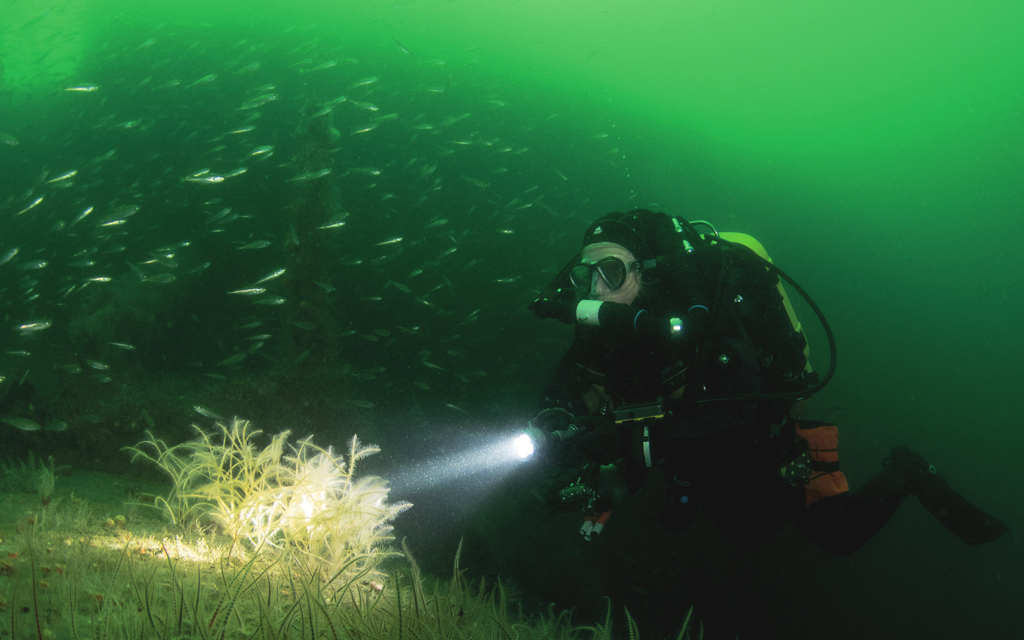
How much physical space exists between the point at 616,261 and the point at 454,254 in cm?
719

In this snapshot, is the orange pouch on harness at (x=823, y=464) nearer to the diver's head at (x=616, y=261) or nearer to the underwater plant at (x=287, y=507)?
the diver's head at (x=616, y=261)

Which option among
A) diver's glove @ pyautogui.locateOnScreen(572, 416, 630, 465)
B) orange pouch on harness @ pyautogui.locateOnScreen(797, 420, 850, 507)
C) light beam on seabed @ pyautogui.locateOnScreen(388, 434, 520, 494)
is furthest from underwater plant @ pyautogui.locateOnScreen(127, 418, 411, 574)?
orange pouch on harness @ pyautogui.locateOnScreen(797, 420, 850, 507)

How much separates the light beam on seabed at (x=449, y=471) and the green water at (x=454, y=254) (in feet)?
1.55

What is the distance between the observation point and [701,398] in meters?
3.26

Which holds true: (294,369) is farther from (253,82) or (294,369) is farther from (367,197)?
(253,82)

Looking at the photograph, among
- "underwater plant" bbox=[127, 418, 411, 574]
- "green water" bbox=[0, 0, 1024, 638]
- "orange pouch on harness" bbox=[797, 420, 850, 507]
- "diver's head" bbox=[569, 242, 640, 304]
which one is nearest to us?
"underwater plant" bbox=[127, 418, 411, 574]

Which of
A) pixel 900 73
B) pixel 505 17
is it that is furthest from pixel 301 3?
pixel 900 73

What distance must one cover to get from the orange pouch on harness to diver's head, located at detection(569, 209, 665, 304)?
2.51 meters

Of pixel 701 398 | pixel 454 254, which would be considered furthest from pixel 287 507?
pixel 454 254

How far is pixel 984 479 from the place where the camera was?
56.0 ft

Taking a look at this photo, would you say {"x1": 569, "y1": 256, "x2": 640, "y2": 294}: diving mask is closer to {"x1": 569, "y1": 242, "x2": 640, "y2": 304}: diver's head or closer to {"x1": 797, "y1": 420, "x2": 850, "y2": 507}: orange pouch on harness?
{"x1": 569, "y1": 242, "x2": 640, "y2": 304}: diver's head

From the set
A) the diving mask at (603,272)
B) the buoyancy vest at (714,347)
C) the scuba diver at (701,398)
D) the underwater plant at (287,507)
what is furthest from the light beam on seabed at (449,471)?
the diving mask at (603,272)

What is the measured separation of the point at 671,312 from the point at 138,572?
3.67m

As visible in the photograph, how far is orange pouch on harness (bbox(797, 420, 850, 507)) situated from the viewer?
4.14 meters
